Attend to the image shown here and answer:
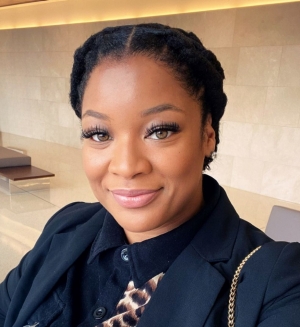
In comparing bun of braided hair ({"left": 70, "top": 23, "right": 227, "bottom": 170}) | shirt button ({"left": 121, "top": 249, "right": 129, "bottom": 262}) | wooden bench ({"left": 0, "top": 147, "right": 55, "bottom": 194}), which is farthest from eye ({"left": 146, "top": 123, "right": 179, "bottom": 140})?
wooden bench ({"left": 0, "top": 147, "right": 55, "bottom": 194})

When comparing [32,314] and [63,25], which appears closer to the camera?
[32,314]

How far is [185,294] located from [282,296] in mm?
218

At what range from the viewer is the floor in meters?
3.35

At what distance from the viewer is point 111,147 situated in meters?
0.86

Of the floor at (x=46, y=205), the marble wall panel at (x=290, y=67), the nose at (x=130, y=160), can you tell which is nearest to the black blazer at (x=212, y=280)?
the nose at (x=130, y=160)

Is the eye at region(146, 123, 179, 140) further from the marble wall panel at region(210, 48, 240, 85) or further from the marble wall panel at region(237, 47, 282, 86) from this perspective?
the marble wall panel at region(210, 48, 240, 85)

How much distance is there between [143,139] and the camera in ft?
2.73

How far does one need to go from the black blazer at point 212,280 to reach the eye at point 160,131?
0.91ft

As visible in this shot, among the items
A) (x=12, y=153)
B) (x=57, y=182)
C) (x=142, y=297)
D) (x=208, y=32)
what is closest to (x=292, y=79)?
(x=208, y=32)

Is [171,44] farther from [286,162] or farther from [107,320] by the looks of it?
[286,162]

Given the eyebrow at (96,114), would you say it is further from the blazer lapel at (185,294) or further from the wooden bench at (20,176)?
Result: the wooden bench at (20,176)

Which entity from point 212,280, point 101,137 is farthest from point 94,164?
point 212,280

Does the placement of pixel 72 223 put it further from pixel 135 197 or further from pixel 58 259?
pixel 135 197

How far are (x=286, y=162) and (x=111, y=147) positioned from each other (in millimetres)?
4535
